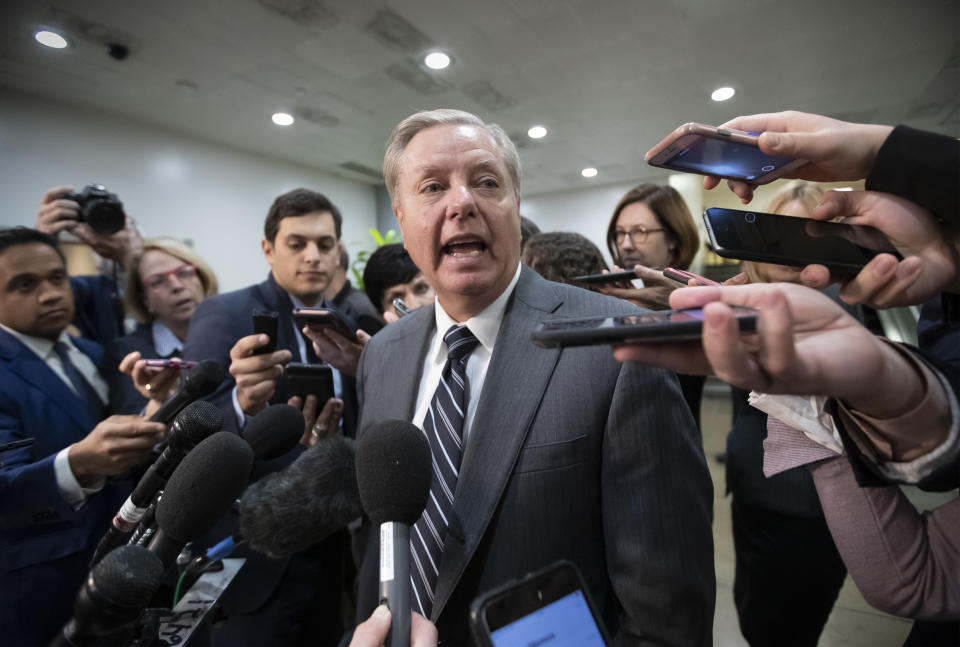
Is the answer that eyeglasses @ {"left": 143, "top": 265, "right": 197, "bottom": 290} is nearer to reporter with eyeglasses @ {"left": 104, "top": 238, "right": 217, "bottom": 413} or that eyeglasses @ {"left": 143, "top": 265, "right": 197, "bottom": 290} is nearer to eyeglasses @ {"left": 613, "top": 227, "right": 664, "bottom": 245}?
reporter with eyeglasses @ {"left": 104, "top": 238, "right": 217, "bottom": 413}

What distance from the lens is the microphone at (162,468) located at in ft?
2.34

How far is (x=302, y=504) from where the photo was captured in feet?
2.96

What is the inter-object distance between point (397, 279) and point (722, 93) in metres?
3.91

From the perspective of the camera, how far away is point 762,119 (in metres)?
0.71

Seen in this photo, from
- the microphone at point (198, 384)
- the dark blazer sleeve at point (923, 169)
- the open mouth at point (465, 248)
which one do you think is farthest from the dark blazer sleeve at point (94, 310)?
the dark blazer sleeve at point (923, 169)

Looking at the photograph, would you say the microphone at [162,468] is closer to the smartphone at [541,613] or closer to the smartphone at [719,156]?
the smartphone at [541,613]

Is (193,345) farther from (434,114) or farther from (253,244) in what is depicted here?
(253,244)

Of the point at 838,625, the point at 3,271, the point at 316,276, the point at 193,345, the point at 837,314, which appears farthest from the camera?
the point at 838,625

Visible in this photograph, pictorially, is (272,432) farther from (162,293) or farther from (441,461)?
(162,293)

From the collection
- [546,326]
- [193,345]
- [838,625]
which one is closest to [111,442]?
[193,345]

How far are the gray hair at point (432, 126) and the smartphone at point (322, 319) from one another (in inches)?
20.3

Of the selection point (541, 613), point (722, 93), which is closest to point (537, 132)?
point (722, 93)

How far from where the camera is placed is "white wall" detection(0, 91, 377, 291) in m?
A: 4.08

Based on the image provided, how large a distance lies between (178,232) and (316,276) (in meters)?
4.48
